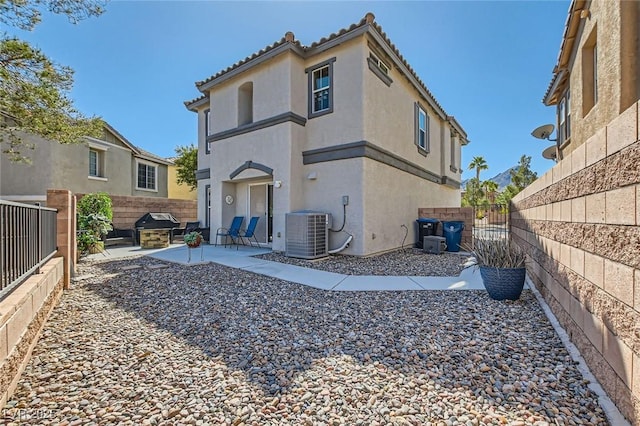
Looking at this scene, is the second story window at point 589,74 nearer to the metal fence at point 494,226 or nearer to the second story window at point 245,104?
the metal fence at point 494,226

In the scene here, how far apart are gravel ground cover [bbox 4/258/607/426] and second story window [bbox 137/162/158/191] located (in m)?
17.0

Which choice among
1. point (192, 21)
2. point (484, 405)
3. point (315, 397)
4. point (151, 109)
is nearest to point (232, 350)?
point (315, 397)

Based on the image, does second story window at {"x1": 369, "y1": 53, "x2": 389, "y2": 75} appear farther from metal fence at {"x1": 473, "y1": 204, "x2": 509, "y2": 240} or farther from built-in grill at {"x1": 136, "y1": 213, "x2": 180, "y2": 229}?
built-in grill at {"x1": 136, "y1": 213, "x2": 180, "y2": 229}

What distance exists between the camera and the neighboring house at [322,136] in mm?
8445

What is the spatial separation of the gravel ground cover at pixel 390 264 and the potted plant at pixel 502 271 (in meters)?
1.79

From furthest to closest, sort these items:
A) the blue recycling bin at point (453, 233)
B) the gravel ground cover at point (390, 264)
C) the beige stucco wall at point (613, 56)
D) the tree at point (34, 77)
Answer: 1. the blue recycling bin at point (453, 233)
2. the gravel ground cover at point (390, 264)
3. the tree at point (34, 77)
4. the beige stucco wall at point (613, 56)

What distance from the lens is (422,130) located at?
41.8 feet

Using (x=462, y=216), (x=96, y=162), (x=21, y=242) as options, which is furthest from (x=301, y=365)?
(x=96, y=162)

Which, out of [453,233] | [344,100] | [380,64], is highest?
[380,64]

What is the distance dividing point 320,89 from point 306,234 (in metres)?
4.60

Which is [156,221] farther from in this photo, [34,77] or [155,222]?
[34,77]

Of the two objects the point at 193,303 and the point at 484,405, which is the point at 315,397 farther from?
the point at 193,303

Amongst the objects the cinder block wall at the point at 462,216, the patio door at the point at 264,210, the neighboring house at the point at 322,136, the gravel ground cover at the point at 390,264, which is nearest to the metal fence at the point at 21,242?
the gravel ground cover at the point at 390,264

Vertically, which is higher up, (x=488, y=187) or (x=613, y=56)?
(x=488, y=187)
